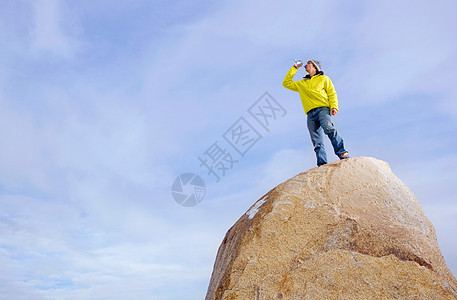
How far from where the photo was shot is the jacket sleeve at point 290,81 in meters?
7.79

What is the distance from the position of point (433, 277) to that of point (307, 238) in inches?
58.5

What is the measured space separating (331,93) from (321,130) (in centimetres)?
71

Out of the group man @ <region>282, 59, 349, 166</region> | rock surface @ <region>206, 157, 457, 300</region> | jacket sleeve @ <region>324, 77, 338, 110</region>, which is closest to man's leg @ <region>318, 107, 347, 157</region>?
man @ <region>282, 59, 349, 166</region>

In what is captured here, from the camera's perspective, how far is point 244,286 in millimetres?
4691

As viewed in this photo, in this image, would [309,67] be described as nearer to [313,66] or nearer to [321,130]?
[313,66]

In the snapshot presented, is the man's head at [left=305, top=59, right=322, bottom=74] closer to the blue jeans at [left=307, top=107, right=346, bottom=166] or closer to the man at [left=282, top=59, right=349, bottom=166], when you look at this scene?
the man at [left=282, top=59, right=349, bottom=166]

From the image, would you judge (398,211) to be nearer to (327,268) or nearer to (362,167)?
(362,167)

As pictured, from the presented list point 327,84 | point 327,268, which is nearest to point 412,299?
point 327,268

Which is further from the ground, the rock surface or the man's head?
the man's head

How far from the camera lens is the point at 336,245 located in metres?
4.89

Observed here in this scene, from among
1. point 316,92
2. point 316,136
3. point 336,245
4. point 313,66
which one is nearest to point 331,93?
point 316,92

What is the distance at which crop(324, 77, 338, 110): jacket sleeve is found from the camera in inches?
290

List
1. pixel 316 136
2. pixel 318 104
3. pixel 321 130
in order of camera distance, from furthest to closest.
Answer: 1. pixel 321 130
2. pixel 316 136
3. pixel 318 104

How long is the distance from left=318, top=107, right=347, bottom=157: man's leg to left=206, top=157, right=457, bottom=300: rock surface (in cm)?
126
